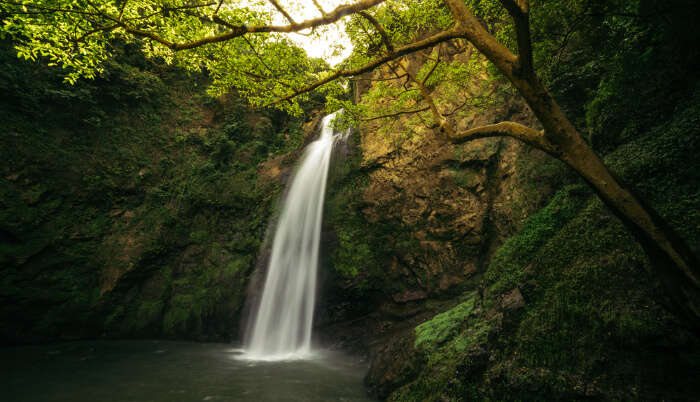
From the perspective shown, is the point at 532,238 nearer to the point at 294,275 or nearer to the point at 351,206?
the point at 351,206

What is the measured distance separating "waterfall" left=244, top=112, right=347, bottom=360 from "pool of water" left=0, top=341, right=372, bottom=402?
42.6 inches

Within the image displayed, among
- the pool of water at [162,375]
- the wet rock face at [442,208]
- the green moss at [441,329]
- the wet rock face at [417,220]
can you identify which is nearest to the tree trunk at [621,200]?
the green moss at [441,329]

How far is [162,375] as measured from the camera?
7109 millimetres

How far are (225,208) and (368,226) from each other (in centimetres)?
791

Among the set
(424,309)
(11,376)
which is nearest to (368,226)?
(424,309)

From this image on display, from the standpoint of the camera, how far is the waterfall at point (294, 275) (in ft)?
32.0

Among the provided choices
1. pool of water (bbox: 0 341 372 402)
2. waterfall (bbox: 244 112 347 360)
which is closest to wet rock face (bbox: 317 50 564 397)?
waterfall (bbox: 244 112 347 360)

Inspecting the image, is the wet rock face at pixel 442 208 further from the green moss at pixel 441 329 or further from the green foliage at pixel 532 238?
the green moss at pixel 441 329

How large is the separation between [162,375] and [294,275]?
4.90m

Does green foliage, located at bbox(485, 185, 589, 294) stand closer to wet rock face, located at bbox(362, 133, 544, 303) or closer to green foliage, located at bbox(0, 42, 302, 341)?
wet rock face, located at bbox(362, 133, 544, 303)

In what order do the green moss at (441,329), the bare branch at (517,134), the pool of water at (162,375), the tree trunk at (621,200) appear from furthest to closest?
1. the pool of water at (162,375)
2. the green moss at (441,329)
3. the bare branch at (517,134)
4. the tree trunk at (621,200)

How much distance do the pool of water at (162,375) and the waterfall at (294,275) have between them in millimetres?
1083

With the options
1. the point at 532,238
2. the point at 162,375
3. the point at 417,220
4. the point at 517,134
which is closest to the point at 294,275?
the point at 162,375

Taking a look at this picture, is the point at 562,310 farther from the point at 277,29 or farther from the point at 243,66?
the point at 243,66
